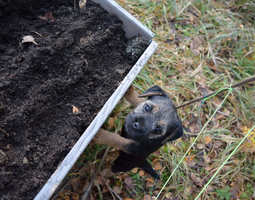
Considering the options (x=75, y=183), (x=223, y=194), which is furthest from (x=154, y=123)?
(x=223, y=194)

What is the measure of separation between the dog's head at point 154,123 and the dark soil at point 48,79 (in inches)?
20.9

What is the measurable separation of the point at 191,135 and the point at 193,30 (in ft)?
7.33

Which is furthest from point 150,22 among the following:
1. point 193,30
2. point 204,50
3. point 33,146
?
point 33,146

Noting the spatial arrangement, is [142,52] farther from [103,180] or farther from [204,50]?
[204,50]

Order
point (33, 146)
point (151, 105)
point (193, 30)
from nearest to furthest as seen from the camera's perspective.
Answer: point (33, 146), point (151, 105), point (193, 30)

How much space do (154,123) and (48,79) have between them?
120 centimetres

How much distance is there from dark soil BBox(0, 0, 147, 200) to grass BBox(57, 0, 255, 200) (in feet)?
4.04

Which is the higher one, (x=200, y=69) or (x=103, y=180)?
(x=200, y=69)

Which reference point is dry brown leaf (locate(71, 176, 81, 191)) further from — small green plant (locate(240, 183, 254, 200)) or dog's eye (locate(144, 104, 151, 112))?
small green plant (locate(240, 183, 254, 200))

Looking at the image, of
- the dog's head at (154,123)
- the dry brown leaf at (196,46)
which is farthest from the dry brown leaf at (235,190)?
the dry brown leaf at (196,46)

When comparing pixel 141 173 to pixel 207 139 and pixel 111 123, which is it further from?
pixel 207 139

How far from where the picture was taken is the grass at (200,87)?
10.3 ft

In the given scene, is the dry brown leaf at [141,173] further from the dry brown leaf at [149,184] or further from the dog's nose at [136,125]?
the dog's nose at [136,125]

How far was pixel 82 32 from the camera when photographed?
1.95 meters
